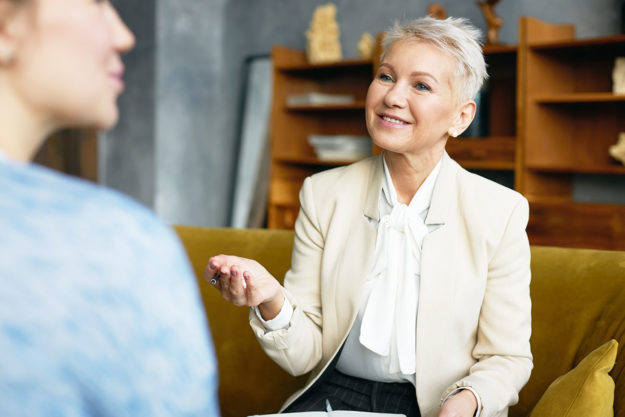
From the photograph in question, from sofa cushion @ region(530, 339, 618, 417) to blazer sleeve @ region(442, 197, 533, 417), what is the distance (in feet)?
0.29

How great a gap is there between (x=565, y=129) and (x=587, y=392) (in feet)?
9.02

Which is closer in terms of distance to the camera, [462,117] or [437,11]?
[462,117]

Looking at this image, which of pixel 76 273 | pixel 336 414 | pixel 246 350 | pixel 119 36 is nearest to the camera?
pixel 76 273

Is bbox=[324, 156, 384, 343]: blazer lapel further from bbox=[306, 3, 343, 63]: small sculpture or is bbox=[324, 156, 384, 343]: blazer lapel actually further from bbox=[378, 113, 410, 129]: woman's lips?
bbox=[306, 3, 343, 63]: small sculpture

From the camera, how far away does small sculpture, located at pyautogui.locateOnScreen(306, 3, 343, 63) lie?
177 inches

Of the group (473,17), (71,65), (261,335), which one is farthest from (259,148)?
(71,65)

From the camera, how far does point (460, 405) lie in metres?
1.32

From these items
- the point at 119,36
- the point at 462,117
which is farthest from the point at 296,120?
the point at 119,36

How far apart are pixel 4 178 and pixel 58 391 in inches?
6.5

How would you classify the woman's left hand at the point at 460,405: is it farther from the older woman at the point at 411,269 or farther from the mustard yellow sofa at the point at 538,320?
the mustard yellow sofa at the point at 538,320

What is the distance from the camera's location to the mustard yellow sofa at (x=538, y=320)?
158 cm

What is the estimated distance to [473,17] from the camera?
13.8 feet

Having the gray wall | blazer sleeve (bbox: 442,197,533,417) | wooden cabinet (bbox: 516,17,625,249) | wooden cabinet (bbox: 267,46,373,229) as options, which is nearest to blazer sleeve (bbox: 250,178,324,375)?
blazer sleeve (bbox: 442,197,533,417)

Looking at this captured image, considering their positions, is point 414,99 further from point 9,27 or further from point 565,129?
point 565,129
